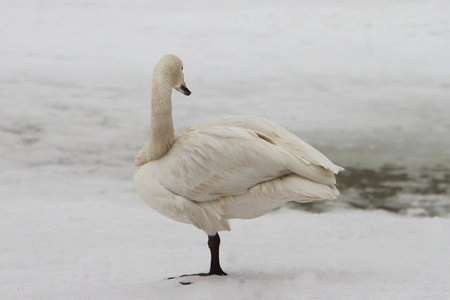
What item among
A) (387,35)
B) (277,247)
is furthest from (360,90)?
(277,247)

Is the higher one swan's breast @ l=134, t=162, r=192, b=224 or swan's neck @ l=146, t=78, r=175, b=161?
swan's neck @ l=146, t=78, r=175, b=161

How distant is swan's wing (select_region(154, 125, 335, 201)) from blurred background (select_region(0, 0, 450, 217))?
2.26m

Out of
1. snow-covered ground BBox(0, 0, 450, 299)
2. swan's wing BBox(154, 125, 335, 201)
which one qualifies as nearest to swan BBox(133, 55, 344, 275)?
swan's wing BBox(154, 125, 335, 201)

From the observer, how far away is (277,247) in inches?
170

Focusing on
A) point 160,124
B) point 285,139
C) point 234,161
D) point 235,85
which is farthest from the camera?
point 235,85

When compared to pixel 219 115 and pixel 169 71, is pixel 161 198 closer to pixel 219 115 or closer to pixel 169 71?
pixel 169 71

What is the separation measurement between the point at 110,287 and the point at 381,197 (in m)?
3.12

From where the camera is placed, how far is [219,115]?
26.3 ft

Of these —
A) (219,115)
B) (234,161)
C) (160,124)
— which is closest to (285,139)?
(234,161)

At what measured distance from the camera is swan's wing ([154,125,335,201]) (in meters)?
3.16

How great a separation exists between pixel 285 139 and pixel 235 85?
20.2 ft

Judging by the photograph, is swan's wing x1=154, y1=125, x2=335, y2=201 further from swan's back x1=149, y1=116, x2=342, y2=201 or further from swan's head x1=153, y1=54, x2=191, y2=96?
swan's head x1=153, y1=54, x2=191, y2=96

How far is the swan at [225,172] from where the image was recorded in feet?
10.3

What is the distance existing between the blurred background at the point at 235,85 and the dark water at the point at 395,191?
0.02 m
